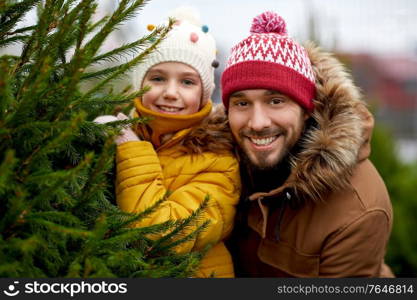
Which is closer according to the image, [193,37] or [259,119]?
[259,119]

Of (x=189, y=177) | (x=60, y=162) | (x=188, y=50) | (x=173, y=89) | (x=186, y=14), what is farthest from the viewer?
(x=186, y=14)

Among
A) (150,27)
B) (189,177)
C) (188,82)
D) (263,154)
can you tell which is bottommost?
(189,177)

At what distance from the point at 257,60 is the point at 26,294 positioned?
1.72m

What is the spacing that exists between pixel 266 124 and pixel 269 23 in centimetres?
62

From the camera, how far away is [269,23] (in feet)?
9.12

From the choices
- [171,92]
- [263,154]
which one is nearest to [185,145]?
[171,92]

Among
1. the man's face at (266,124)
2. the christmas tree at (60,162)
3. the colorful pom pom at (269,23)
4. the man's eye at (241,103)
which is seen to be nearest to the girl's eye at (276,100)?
the man's face at (266,124)

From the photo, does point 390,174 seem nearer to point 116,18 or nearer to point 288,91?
point 288,91

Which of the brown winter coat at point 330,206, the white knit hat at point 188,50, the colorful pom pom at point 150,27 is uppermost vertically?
the colorful pom pom at point 150,27

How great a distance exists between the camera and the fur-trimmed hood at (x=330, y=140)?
2.54 metres

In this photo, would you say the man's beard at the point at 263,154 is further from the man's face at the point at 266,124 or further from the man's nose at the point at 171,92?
the man's nose at the point at 171,92

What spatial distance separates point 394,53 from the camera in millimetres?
21844

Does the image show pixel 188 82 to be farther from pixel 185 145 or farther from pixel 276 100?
pixel 276 100

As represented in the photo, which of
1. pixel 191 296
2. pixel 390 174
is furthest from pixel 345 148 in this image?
pixel 390 174
